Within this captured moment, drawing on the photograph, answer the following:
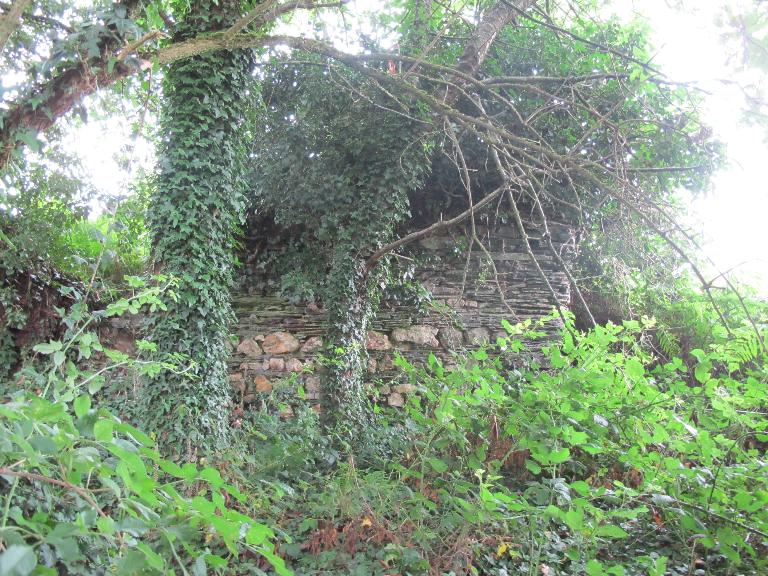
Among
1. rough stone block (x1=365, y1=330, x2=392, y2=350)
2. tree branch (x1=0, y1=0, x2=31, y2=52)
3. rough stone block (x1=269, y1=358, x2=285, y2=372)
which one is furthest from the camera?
rough stone block (x1=365, y1=330, x2=392, y2=350)

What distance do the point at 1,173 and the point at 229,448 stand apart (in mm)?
2374

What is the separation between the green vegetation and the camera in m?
2.08

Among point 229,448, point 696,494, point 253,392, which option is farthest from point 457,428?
point 253,392

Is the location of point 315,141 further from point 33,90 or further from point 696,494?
point 696,494

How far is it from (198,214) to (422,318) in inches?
133

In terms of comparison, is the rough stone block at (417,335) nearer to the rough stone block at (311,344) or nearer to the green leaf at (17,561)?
the rough stone block at (311,344)

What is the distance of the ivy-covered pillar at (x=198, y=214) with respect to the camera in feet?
14.2

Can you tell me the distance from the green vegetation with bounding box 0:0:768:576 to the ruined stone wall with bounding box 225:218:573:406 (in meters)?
0.17

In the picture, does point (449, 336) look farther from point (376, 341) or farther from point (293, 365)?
point (293, 365)

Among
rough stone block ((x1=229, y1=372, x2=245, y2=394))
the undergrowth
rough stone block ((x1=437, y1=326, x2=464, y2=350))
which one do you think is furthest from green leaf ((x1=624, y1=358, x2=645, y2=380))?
rough stone block ((x1=229, y1=372, x2=245, y2=394))

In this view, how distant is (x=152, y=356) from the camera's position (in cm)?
418

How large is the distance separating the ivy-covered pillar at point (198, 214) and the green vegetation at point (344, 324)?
0.08ft

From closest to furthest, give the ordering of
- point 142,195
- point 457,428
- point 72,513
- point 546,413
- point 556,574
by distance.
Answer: point 72,513, point 556,574, point 546,413, point 457,428, point 142,195

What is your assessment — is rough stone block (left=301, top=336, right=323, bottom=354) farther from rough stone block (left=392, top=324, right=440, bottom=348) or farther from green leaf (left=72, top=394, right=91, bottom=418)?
green leaf (left=72, top=394, right=91, bottom=418)
